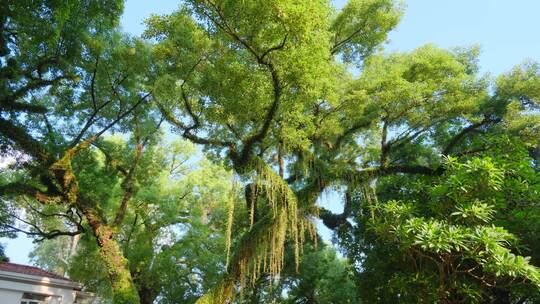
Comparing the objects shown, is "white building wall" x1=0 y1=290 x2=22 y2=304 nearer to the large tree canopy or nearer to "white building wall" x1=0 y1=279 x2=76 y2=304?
"white building wall" x1=0 y1=279 x2=76 y2=304

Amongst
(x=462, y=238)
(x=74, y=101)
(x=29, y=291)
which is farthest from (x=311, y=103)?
(x=29, y=291)

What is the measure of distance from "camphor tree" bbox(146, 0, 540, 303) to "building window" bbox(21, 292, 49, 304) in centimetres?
756

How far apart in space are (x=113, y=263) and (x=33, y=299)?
4.91 m

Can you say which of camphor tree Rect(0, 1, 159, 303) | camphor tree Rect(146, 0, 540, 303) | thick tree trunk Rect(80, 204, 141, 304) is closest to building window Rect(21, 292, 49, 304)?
camphor tree Rect(0, 1, 159, 303)

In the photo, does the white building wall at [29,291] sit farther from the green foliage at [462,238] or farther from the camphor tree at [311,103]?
the green foliage at [462,238]

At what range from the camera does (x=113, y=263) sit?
9.66m

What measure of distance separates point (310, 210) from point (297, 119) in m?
1.88

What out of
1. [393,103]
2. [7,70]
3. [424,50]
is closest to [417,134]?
[393,103]

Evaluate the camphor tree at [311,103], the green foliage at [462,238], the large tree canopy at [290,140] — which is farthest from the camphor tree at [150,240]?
the green foliage at [462,238]

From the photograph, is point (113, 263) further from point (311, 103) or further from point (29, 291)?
point (311, 103)

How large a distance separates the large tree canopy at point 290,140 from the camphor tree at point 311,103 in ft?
0.13

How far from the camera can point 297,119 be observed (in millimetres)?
8242

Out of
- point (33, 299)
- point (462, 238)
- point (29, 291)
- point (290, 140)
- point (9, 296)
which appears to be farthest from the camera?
point (33, 299)

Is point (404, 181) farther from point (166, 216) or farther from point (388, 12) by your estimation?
point (166, 216)
